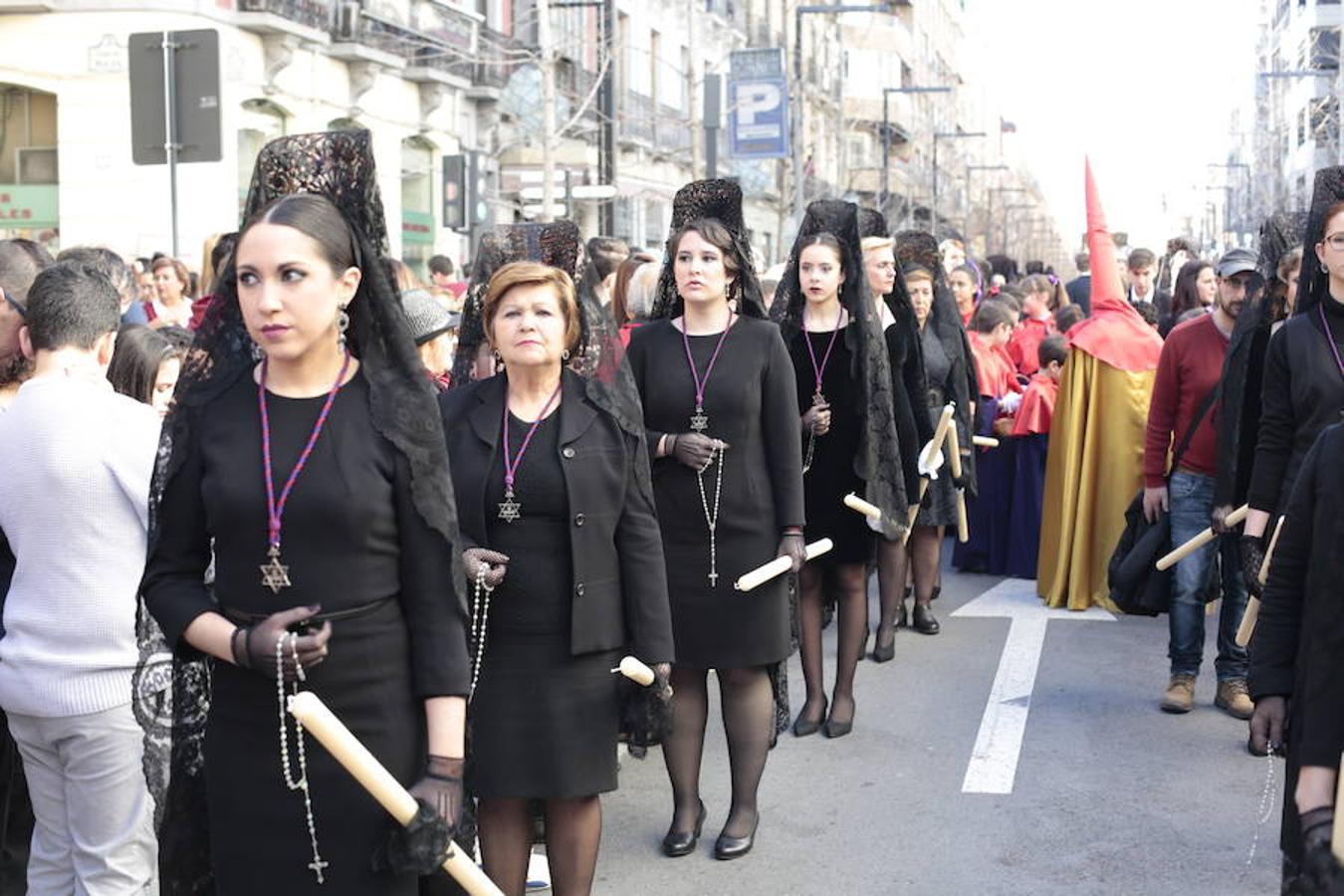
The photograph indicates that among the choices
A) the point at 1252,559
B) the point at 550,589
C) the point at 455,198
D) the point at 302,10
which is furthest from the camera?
the point at 302,10

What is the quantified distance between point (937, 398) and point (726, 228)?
13.2 feet

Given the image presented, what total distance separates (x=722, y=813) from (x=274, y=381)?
3597mm

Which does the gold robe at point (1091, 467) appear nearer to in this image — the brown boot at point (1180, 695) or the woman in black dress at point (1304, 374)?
the brown boot at point (1180, 695)

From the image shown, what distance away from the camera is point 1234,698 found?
8.00 metres

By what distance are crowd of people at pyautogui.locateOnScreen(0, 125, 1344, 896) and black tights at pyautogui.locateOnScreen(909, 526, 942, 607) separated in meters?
1.79

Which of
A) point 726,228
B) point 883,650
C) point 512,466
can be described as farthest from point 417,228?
point 512,466

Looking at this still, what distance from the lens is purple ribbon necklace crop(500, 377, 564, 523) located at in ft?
15.6

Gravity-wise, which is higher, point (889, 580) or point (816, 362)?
point (816, 362)

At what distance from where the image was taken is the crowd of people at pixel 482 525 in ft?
11.4

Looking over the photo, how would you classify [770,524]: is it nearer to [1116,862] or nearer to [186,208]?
[1116,862]

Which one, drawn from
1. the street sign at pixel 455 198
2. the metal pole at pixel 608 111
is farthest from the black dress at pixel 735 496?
the metal pole at pixel 608 111

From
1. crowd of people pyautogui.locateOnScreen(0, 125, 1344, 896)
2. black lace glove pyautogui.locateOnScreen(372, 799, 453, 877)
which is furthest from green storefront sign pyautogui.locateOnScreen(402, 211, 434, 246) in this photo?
black lace glove pyautogui.locateOnScreen(372, 799, 453, 877)

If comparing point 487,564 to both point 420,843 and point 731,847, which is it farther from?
point 731,847

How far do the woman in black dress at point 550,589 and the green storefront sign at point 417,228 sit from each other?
25325 millimetres
